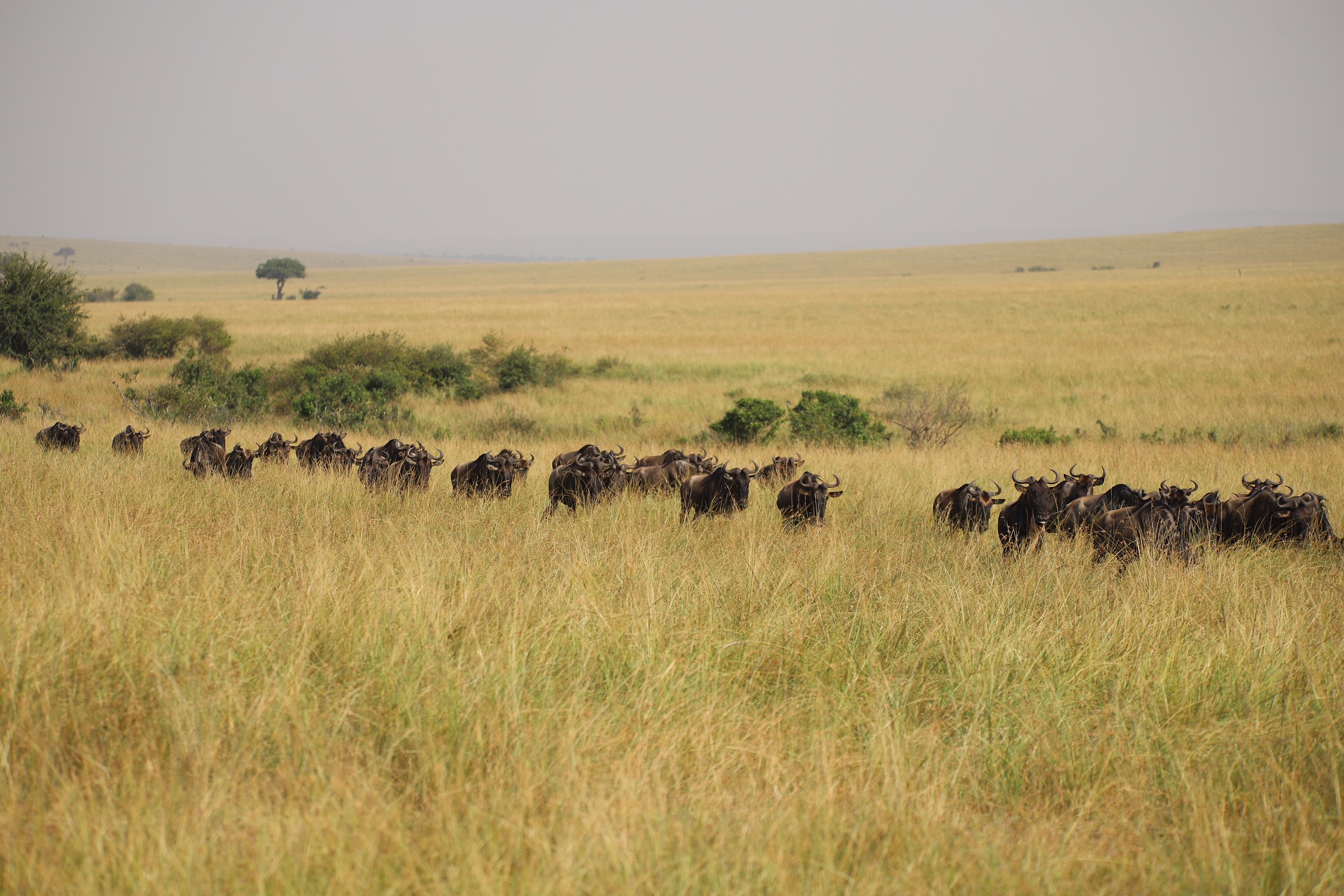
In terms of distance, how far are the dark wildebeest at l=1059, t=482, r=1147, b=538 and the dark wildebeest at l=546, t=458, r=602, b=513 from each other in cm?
424

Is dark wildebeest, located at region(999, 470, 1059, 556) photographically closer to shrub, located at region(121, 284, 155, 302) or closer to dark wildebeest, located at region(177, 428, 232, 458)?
dark wildebeest, located at region(177, 428, 232, 458)

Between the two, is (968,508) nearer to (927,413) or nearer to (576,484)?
(576,484)

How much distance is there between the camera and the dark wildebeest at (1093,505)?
7.35 m

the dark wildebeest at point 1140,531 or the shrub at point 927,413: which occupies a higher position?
the dark wildebeest at point 1140,531

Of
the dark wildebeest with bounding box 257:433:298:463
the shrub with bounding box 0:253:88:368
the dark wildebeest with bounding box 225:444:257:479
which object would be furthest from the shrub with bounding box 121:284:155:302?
the dark wildebeest with bounding box 225:444:257:479

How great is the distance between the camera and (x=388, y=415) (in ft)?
61.9

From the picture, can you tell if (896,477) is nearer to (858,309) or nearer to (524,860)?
(524,860)

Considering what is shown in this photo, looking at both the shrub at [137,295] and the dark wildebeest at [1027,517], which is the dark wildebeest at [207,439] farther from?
the shrub at [137,295]

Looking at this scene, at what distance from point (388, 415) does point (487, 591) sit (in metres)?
15.0

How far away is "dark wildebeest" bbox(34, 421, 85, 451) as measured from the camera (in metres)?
11.1

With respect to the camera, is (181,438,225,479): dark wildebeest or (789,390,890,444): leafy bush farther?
(789,390,890,444): leafy bush

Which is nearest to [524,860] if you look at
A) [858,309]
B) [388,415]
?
[388,415]

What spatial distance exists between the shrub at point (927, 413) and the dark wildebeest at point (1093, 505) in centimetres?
836

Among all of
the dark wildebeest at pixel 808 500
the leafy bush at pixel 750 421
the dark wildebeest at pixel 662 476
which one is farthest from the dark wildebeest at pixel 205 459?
the leafy bush at pixel 750 421
